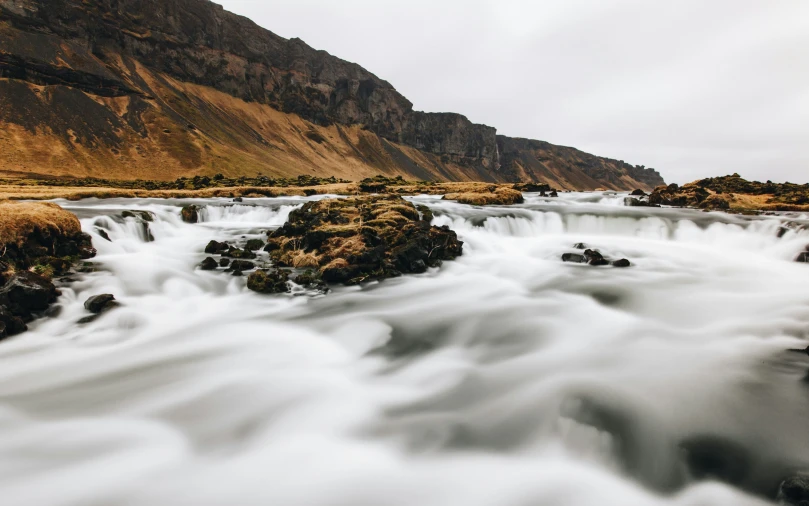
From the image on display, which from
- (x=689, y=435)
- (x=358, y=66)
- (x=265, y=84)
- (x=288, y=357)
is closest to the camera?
(x=689, y=435)

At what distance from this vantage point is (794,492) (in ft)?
13.1

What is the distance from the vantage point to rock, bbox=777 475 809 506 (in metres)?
3.93

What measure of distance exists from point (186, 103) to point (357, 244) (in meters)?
A: 108

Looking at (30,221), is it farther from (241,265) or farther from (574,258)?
(574,258)

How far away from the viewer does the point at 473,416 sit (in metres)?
5.95

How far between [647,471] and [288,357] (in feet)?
20.9

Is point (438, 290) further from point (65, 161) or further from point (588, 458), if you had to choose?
point (65, 161)

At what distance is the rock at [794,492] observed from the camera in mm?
3930

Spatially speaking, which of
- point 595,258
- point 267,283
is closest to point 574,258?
point 595,258

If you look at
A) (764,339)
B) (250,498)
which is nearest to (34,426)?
(250,498)

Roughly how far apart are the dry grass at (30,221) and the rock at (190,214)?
897 cm

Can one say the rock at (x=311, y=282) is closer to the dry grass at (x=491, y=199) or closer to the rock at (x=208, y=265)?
the rock at (x=208, y=265)

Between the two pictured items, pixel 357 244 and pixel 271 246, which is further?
pixel 271 246

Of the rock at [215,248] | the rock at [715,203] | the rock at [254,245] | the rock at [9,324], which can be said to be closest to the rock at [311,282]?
the rock at [254,245]
